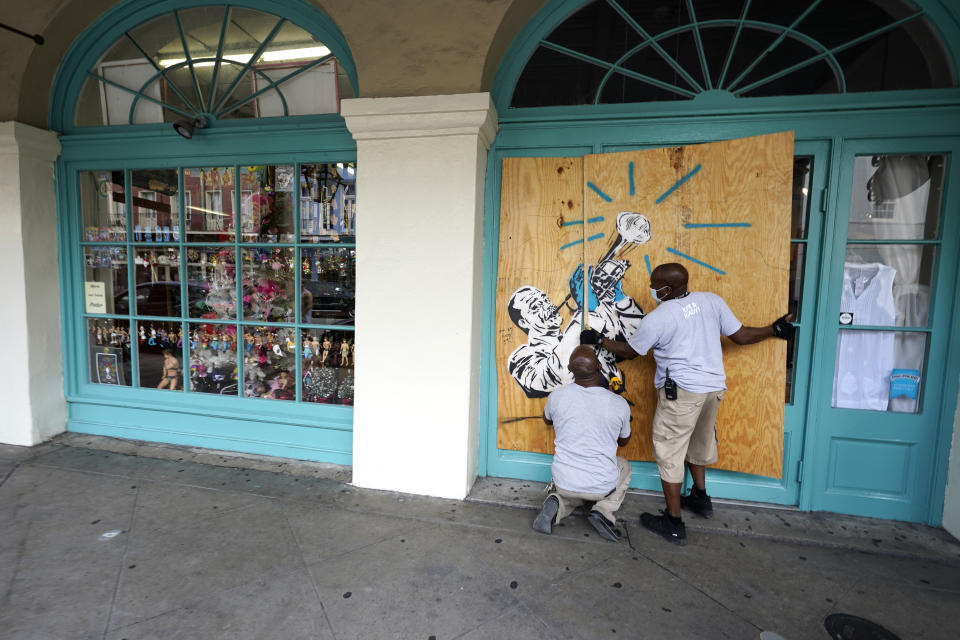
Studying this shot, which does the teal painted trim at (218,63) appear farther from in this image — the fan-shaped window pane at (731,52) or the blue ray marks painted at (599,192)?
the blue ray marks painted at (599,192)

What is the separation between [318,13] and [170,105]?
160 centimetres

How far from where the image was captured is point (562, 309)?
3473mm

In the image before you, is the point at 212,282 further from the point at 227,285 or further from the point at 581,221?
the point at 581,221

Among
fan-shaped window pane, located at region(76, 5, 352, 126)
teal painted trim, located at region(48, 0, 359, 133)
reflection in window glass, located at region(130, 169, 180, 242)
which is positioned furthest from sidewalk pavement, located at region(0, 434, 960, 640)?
teal painted trim, located at region(48, 0, 359, 133)

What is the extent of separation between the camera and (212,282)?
4.18 meters

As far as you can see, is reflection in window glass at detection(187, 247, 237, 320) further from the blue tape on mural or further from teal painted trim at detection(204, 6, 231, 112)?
the blue tape on mural

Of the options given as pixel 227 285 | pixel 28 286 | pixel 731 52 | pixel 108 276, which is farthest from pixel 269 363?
pixel 731 52

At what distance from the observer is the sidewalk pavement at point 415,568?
2223mm

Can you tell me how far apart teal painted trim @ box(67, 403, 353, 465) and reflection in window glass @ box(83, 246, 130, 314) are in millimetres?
1003

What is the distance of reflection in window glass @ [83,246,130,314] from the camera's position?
4.38 meters

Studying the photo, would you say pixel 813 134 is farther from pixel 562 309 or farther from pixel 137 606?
pixel 137 606

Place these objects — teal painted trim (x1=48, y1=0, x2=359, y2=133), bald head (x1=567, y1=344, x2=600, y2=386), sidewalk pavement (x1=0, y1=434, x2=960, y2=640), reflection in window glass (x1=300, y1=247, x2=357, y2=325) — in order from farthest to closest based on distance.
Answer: reflection in window glass (x1=300, y1=247, x2=357, y2=325) → teal painted trim (x1=48, y1=0, x2=359, y2=133) → bald head (x1=567, y1=344, x2=600, y2=386) → sidewalk pavement (x1=0, y1=434, x2=960, y2=640)

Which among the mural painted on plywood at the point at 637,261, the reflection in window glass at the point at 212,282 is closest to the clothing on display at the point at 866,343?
the mural painted on plywood at the point at 637,261

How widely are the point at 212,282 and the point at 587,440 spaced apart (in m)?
3.49
